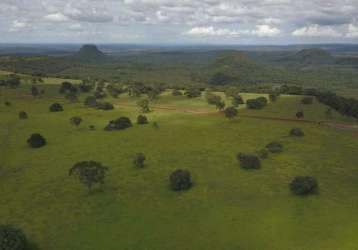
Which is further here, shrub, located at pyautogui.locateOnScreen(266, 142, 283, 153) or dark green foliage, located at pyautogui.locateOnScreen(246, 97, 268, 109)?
dark green foliage, located at pyautogui.locateOnScreen(246, 97, 268, 109)

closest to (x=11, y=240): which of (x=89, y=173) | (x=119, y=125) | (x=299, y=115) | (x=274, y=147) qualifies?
(x=89, y=173)

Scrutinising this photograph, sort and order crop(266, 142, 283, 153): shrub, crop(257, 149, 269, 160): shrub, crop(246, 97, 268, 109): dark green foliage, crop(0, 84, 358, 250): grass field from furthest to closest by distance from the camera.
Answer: crop(246, 97, 268, 109): dark green foliage, crop(266, 142, 283, 153): shrub, crop(257, 149, 269, 160): shrub, crop(0, 84, 358, 250): grass field

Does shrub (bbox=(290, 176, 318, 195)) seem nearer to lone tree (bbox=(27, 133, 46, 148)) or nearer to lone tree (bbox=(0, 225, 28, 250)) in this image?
lone tree (bbox=(0, 225, 28, 250))

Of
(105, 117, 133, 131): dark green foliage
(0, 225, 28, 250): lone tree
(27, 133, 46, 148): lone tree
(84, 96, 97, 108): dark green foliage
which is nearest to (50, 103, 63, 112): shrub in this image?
(84, 96, 97, 108): dark green foliage

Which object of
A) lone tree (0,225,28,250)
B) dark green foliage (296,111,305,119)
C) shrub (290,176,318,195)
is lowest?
dark green foliage (296,111,305,119)

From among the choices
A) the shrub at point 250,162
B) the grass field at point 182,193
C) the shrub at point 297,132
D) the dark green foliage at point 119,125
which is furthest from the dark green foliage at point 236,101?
the shrub at point 250,162

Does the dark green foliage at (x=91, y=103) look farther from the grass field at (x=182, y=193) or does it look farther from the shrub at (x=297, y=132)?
the shrub at (x=297, y=132)
